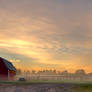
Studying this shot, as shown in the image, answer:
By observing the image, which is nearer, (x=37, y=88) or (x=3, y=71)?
(x=37, y=88)

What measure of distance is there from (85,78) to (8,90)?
3290 cm

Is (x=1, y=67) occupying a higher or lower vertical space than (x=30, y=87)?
higher

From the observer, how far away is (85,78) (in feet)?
204

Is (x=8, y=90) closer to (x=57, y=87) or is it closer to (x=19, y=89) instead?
(x=19, y=89)

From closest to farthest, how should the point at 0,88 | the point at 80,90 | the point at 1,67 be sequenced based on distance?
1. the point at 80,90
2. the point at 0,88
3. the point at 1,67

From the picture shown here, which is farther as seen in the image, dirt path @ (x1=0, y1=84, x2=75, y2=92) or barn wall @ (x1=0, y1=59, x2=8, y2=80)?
barn wall @ (x1=0, y1=59, x2=8, y2=80)

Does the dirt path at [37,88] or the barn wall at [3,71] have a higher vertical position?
the barn wall at [3,71]

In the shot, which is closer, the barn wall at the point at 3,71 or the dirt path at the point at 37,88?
the dirt path at the point at 37,88

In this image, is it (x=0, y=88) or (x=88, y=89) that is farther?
(x=0, y=88)

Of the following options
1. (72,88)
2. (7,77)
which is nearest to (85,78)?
(7,77)

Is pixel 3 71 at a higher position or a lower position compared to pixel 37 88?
higher

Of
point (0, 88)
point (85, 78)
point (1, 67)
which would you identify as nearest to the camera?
point (0, 88)

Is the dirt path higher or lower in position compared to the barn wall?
lower

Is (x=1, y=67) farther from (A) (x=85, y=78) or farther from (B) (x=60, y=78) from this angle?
(A) (x=85, y=78)
